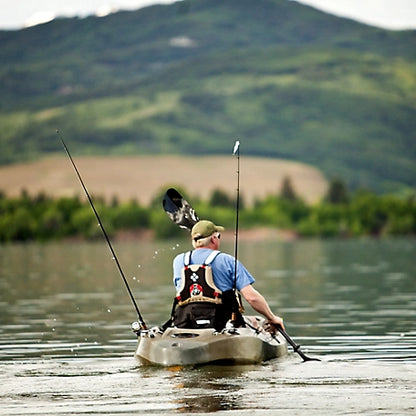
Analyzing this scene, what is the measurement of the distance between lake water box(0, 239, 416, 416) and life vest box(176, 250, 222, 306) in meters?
1.04

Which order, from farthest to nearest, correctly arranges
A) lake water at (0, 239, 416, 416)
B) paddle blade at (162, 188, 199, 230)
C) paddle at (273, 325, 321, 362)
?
paddle blade at (162, 188, 199, 230) < paddle at (273, 325, 321, 362) < lake water at (0, 239, 416, 416)

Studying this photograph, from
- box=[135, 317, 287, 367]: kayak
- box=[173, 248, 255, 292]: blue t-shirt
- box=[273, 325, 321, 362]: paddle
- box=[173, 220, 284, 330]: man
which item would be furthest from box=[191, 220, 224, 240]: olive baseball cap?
box=[273, 325, 321, 362]: paddle

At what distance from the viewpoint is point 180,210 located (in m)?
19.7

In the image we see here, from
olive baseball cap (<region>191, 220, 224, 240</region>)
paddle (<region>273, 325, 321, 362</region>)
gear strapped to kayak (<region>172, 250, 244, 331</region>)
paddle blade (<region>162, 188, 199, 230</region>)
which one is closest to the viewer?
gear strapped to kayak (<region>172, 250, 244, 331</region>)

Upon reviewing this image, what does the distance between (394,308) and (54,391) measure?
16.1 metres

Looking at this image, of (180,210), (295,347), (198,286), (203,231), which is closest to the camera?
(198,286)

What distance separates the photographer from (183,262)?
58.7 ft

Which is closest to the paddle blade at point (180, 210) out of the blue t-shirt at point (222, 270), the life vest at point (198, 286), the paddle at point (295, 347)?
the blue t-shirt at point (222, 270)

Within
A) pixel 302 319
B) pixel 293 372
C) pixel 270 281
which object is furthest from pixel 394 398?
pixel 270 281

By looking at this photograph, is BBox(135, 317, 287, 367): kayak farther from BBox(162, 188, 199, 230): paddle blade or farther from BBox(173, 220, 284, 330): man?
BBox(162, 188, 199, 230): paddle blade

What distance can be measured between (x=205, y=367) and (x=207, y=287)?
1.27 m

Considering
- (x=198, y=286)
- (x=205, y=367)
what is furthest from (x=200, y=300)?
(x=205, y=367)

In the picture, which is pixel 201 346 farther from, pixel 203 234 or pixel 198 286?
pixel 203 234

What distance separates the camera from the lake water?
13898 mm
